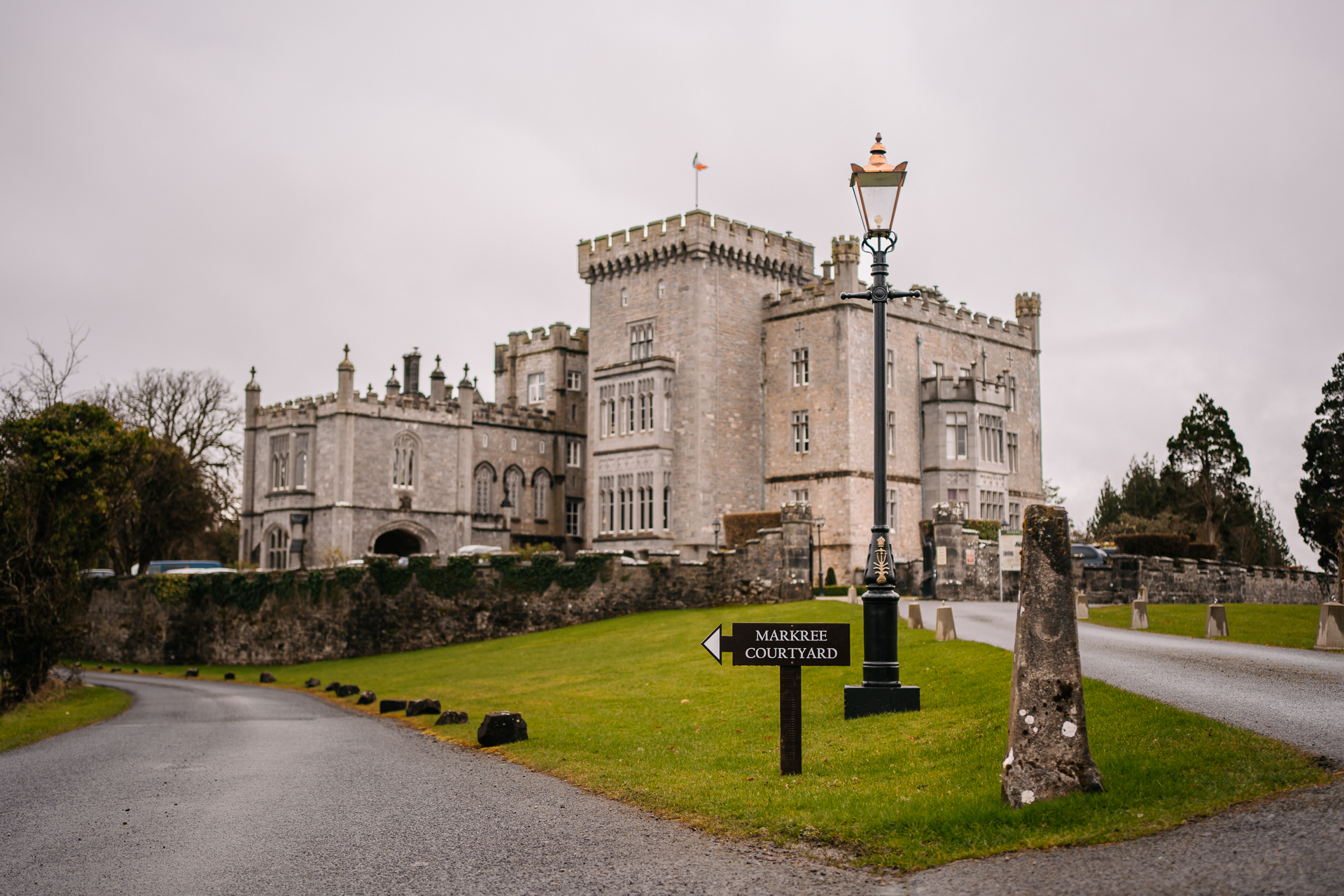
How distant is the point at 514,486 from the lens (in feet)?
188

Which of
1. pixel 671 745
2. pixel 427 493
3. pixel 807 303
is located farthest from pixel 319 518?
pixel 671 745

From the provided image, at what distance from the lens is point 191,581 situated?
45.2 meters

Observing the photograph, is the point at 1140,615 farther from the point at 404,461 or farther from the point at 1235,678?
the point at 404,461

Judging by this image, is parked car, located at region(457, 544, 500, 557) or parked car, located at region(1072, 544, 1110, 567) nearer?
parked car, located at region(1072, 544, 1110, 567)

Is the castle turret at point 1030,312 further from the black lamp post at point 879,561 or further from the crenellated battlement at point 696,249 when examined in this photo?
the black lamp post at point 879,561

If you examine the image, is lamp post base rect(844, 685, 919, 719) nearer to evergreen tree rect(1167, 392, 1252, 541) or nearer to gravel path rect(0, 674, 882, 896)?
gravel path rect(0, 674, 882, 896)

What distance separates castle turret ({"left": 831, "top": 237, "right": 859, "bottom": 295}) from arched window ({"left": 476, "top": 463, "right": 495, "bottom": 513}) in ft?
64.7

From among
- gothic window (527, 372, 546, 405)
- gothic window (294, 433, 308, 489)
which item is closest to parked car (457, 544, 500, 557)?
gothic window (294, 433, 308, 489)

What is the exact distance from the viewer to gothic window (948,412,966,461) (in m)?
50.4

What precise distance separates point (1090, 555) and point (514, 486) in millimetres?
29070

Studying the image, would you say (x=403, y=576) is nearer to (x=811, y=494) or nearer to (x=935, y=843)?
(x=811, y=494)

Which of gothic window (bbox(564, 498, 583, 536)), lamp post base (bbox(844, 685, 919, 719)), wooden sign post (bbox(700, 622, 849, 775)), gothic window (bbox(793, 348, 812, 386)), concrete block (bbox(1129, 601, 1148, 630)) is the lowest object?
lamp post base (bbox(844, 685, 919, 719))

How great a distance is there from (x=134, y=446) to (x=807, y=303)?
28.2 metres

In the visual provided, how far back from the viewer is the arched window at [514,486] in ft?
187
